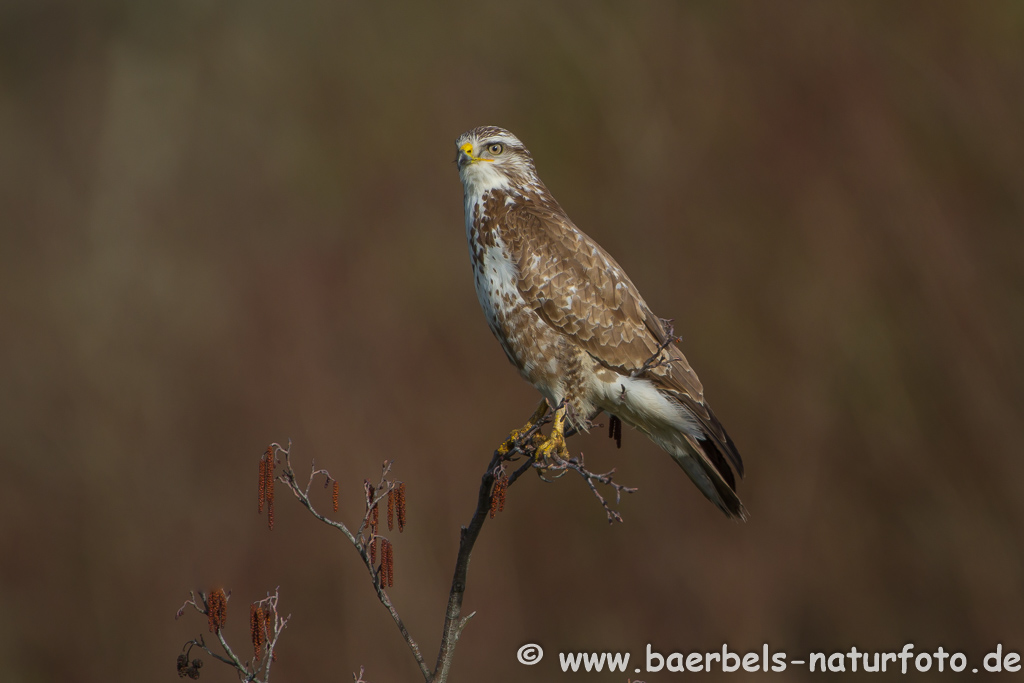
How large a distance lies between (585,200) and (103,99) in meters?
4.16

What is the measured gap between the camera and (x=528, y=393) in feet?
23.0

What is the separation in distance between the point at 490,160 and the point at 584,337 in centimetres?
83

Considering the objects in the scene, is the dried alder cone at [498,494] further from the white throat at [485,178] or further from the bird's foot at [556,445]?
the white throat at [485,178]

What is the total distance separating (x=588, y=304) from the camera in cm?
333

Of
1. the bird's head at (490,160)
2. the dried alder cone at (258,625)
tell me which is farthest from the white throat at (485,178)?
the dried alder cone at (258,625)

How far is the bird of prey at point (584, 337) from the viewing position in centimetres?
328

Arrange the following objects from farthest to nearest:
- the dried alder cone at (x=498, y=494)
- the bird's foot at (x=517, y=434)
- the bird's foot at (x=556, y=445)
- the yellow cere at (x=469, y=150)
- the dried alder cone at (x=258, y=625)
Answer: the yellow cere at (x=469, y=150)
the bird's foot at (x=556, y=445)
the bird's foot at (x=517, y=434)
the dried alder cone at (x=498, y=494)
the dried alder cone at (x=258, y=625)

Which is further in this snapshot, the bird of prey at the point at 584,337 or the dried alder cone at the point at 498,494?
the bird of prey at the point at 584,337

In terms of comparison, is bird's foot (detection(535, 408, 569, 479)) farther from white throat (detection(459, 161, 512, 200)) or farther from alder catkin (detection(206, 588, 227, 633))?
alder catkin (detection(206, 588, 227, 633))

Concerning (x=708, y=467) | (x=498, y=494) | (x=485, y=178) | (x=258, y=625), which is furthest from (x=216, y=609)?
(x=485, y=178)

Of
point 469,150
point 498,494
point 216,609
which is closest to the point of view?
point 216,609

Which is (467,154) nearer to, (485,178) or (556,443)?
(485,178)

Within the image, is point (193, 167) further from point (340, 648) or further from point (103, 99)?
point (340, 648)

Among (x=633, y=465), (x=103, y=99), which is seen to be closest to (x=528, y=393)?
(x=633, y=465)
